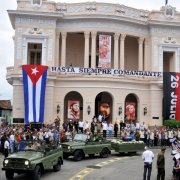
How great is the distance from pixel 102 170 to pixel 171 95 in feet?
82.6

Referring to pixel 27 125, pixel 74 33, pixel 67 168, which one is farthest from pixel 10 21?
pixel 67 168

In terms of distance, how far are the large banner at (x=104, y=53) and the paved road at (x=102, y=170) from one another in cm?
1832

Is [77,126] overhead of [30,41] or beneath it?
beneath

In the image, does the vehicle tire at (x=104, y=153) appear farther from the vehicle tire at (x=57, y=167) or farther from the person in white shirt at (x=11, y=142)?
the vehicle tire at (x=57, y=167)

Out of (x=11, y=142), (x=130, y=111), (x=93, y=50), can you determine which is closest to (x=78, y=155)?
(x=11, y=142)

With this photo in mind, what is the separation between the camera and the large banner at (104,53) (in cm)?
4525

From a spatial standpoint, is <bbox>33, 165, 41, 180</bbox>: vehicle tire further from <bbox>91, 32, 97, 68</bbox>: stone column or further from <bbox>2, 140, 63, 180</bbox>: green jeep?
<bbox>91, 32, 97, 68</bbox>: stone column

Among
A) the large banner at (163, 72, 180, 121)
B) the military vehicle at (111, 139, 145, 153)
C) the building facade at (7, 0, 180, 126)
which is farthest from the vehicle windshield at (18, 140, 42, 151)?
the large banner at (163, 72, 180, 121)

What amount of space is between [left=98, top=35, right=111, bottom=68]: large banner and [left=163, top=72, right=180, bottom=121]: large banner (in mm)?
6544

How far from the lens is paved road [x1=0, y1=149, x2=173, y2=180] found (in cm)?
2020

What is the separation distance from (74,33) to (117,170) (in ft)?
94.0

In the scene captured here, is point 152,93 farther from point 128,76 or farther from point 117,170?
point 117,170

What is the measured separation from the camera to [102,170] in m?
22.6

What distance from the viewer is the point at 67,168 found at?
74.8ft
